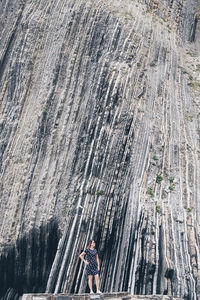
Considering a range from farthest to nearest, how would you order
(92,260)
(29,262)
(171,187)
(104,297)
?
(29,262) → (171,187) → (92,260) → (104,297)

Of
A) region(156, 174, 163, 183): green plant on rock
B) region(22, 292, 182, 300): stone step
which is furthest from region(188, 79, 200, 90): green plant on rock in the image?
region(22, 292, 182, 300): stone step

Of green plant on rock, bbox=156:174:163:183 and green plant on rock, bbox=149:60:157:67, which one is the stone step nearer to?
green plant on rock, bbox=156:174:163:183

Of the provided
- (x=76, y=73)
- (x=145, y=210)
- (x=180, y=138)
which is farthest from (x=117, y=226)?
(x=76, y=73)

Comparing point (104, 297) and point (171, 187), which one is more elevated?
point (171, 187)

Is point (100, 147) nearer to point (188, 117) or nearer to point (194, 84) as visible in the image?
point (188, 117)

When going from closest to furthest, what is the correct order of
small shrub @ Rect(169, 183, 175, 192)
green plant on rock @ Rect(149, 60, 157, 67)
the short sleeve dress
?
1. the short sleeve dress
2. small shrub @ Rect(169, 183, 175, 192)
3. green plant on rock @ Rect(149, 60, 157, 67)

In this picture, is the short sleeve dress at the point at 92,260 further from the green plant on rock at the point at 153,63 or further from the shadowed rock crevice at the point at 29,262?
the green plant on rock at the point at 153,63

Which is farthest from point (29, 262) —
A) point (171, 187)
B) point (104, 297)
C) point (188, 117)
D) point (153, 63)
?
point (153, 63)

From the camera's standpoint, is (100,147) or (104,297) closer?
(104,297)

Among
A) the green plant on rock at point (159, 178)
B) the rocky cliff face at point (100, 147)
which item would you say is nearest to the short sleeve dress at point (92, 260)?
the rocky cliff face at point (100, 147)
